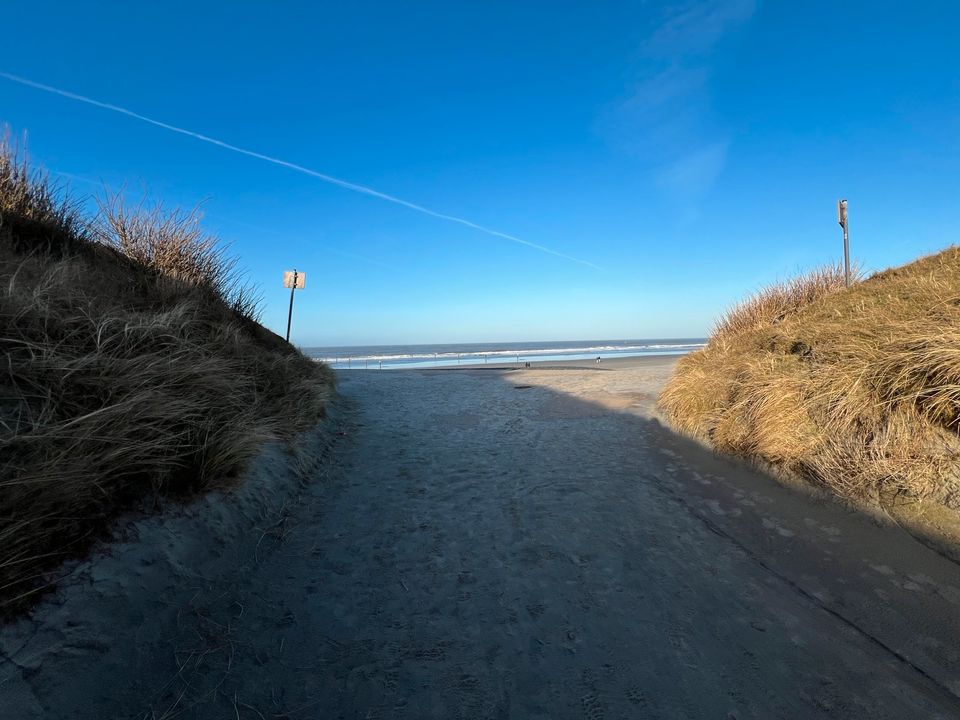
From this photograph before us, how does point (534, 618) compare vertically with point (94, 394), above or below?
below

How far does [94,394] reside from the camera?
2.80m

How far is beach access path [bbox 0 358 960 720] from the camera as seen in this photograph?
1926 mm

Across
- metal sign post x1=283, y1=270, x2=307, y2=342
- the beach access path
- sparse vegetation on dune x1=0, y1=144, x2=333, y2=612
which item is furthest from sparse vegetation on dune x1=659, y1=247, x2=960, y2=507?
metal sign post x1=283, y1=270, x2=307, y2=342

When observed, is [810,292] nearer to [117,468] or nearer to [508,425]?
[508,425]

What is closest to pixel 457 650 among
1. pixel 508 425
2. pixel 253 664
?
pixel 253 664

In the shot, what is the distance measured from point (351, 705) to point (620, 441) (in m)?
5.06

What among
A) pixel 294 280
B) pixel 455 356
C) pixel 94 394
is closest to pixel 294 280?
pixel 294 280

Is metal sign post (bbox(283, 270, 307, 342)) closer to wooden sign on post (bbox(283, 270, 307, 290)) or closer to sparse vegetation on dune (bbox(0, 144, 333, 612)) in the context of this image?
wooden sign on post (bbox(283, 270, 307, 290))

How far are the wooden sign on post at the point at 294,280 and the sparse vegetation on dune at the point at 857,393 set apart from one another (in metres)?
12.2

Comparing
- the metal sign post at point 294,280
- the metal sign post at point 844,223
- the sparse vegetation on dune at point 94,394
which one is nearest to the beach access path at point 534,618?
the sparse vegetation on dune at point 94,394

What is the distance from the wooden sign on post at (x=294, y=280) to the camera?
47.4 feet

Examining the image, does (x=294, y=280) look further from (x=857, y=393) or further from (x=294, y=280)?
(x=857, y=393)

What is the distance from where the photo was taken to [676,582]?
2869 millimetres

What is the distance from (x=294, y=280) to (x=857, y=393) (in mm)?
14470
